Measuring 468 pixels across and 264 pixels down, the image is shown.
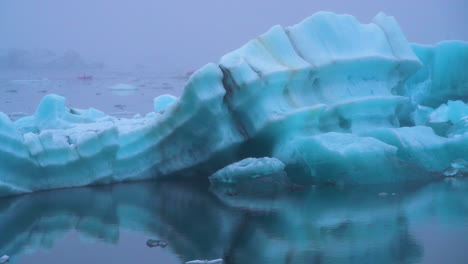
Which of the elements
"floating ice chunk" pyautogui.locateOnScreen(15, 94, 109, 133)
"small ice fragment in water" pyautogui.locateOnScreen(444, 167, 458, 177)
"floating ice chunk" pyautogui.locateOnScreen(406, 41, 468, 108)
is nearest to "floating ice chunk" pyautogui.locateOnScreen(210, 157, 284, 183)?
"small ice fragment in water" pyautogui.locateOnScreen(444, 167, 458, 177)

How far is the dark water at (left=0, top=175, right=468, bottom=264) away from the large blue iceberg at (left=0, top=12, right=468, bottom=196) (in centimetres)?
23

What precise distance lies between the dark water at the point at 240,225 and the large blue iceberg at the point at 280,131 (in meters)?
0.23

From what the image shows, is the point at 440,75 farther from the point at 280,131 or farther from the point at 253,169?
the point at 253,169

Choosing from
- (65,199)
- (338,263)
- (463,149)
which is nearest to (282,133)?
(463,149)

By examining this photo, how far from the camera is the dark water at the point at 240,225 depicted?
2.73m

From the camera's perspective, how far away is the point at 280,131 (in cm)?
472

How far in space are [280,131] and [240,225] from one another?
1.58 meters

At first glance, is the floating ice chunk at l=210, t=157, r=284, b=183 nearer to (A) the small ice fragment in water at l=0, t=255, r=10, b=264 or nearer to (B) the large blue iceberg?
(B) the large blue iceberg

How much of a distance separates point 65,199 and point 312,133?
2.03 m

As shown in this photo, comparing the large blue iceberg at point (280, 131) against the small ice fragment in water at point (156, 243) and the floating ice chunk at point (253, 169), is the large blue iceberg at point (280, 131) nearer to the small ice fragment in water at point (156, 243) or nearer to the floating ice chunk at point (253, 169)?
the floating ice chunk at point (253, 169)

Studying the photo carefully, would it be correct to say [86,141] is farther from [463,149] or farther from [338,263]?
[463,149]

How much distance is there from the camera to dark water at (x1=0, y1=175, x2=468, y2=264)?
8.97 ft

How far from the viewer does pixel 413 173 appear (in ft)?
14.9

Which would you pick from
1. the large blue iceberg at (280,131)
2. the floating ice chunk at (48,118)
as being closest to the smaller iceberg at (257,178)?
the large blue iceberg at (280,131)
